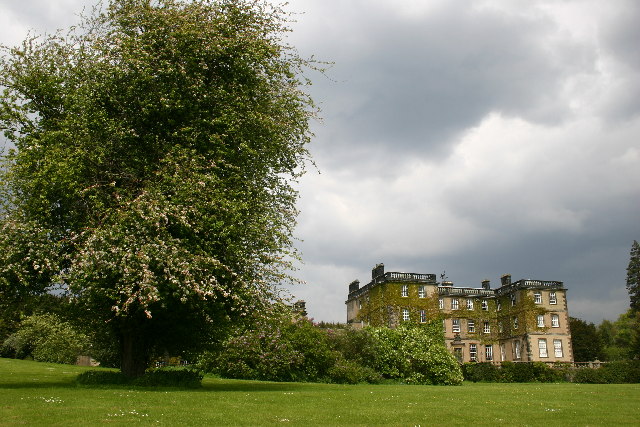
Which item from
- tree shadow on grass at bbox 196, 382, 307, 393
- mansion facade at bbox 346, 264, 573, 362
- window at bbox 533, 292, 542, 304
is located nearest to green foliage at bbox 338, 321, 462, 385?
tree shadow on grass at bbox 196, 382, 307, 393

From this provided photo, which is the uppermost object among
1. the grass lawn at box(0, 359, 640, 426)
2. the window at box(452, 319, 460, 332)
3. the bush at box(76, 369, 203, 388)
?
the window at box(452, 319, 460, 332)

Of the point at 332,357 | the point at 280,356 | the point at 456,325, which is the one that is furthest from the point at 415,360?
the point at 456,325

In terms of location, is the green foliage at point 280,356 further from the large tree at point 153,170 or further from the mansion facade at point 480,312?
the mansion facade at point 480,312

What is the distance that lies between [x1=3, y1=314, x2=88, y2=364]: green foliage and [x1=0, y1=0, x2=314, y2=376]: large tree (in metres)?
27.0

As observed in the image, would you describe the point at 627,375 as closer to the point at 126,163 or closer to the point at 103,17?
the point at 126,163

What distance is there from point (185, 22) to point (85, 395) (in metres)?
15.1

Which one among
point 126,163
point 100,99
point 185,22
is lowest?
point 126,163

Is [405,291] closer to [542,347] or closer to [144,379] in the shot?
[542,347]

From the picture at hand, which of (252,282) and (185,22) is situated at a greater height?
(185,22)

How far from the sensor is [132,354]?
2320 cm

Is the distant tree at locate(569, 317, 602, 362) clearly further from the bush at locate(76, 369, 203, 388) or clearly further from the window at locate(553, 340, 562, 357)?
the bush at locate(76, 369, 203, 388)

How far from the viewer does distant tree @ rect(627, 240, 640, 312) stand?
9000 centimetres

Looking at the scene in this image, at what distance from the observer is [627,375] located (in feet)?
152

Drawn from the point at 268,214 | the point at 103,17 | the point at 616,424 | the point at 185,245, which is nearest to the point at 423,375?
the point at 268,214
